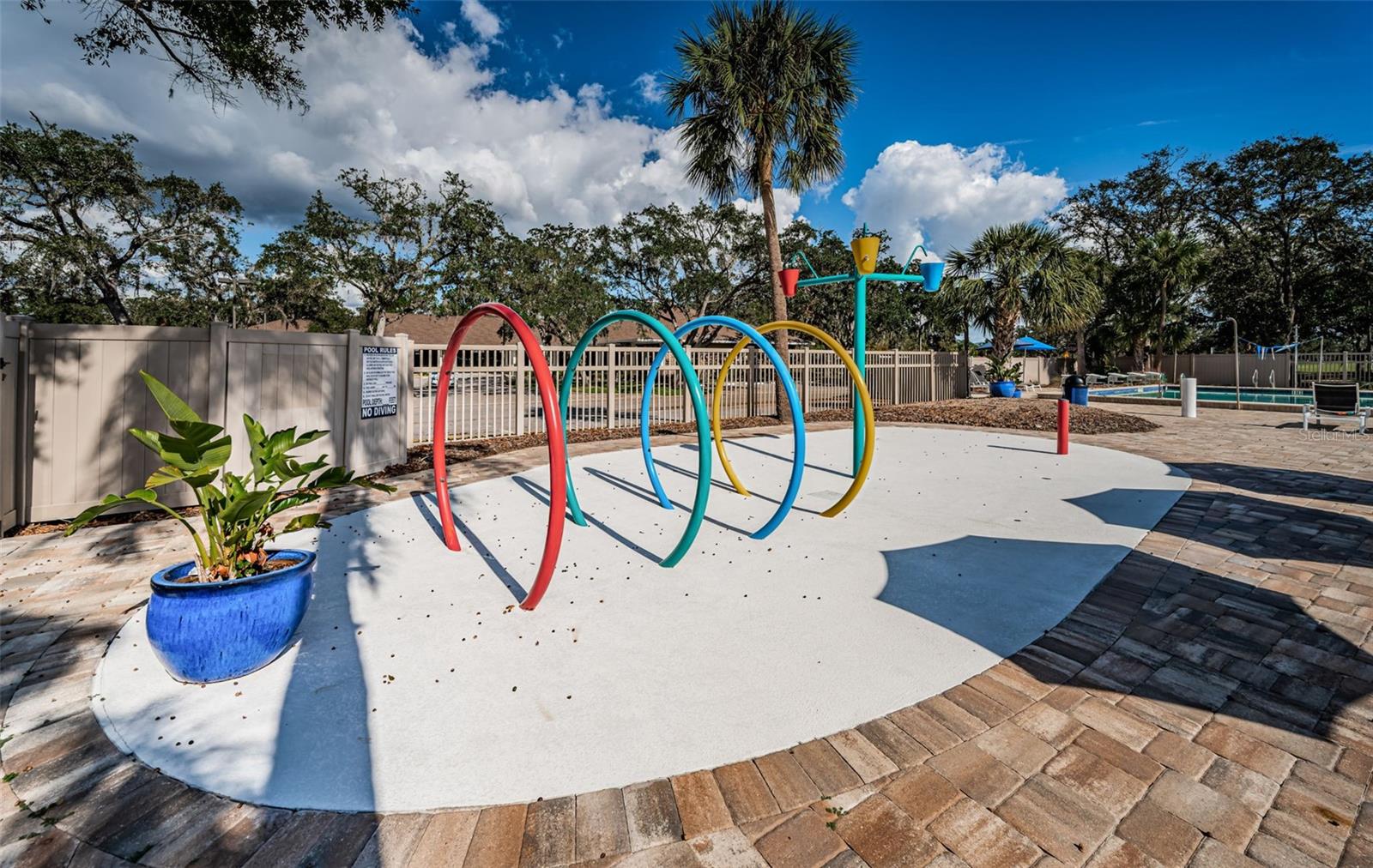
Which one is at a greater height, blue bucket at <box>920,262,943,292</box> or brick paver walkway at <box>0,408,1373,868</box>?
blue bucket at <box>920,262,943,292</box>

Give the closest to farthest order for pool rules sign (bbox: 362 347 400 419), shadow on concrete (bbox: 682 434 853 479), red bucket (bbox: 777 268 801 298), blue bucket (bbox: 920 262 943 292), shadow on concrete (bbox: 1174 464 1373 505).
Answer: shadow on concrete (bbox: 1174 464 1373 505)
blue bucket (bbox: 920 262 943 292)
pool rules sign (bbox: 362 347 400 419)
red bucket (bbox: 777 268 801 298)
shadow on concrete (bbox: 682 434 853 479)

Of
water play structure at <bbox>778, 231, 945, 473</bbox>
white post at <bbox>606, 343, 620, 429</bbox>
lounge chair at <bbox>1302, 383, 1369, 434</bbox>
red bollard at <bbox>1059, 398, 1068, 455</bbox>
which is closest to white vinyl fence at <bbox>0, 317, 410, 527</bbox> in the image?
white post at <bbox>606, 343, 620, 429</bbox>

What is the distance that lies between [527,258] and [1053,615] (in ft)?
91.8

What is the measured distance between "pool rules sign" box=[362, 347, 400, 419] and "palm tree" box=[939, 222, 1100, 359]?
17902mm

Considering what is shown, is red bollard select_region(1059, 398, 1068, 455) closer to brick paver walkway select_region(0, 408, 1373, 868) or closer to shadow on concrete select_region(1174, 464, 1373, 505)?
shadow on concrete select_region(1174, 464, 1373, 505)

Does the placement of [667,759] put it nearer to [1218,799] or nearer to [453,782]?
[453,782]

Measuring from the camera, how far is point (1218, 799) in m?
2.03

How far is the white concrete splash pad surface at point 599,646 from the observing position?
232 cm

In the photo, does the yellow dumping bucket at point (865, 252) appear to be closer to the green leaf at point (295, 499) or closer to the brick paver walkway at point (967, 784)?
the brick paver walkway at point (967, 784)

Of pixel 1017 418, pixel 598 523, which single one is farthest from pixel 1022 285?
pixel 598 523

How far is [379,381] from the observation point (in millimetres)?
7922

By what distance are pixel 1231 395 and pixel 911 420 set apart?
1827 centimetres

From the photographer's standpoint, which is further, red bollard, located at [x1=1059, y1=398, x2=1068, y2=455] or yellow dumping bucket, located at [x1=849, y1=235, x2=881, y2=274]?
red bollard, located at [x1=1059, y1=398, x2=1068, y2=455]

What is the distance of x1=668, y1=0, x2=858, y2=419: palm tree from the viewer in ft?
41.7
